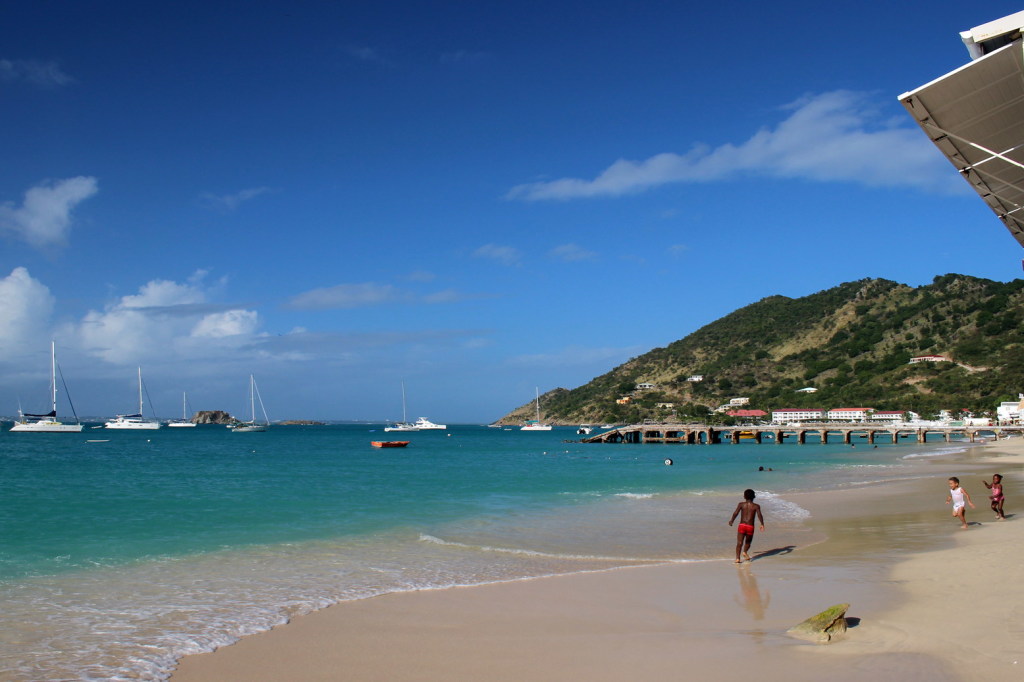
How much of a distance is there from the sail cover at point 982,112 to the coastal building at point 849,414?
110061 mm

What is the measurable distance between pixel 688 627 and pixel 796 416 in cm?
12629

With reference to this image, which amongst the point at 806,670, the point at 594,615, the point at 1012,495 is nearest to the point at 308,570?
the point at 594,615

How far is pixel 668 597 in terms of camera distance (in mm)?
10789

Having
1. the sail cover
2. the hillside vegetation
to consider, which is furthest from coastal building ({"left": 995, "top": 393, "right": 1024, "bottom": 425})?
the sail cover

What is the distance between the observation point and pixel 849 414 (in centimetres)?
11331

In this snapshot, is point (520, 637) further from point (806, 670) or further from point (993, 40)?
point (993, 40)

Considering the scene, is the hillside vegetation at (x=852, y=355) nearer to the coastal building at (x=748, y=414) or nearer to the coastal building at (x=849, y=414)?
the coastal building at (x=748, y=414)

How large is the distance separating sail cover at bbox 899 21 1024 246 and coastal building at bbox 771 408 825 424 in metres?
117

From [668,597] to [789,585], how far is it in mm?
2008

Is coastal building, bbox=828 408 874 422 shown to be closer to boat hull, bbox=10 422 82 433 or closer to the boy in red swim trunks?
the boy in red swim trunks

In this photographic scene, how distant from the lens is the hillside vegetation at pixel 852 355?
369ft

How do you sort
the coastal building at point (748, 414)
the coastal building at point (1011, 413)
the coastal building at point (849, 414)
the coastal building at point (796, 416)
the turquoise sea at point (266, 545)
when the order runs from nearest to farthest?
the turquoise sea at point (266, 545) < the coastal building at point (1011, 413) < the coastal building at point (849, 414) < the coastal building at point (796, 416) < the coastal building at point (748, 414)

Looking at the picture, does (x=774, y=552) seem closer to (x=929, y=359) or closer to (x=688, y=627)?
(x=688, y=627)

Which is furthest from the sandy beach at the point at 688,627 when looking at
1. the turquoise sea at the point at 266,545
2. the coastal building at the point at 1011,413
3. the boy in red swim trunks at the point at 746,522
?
the coastal building at the point at 1011,413
